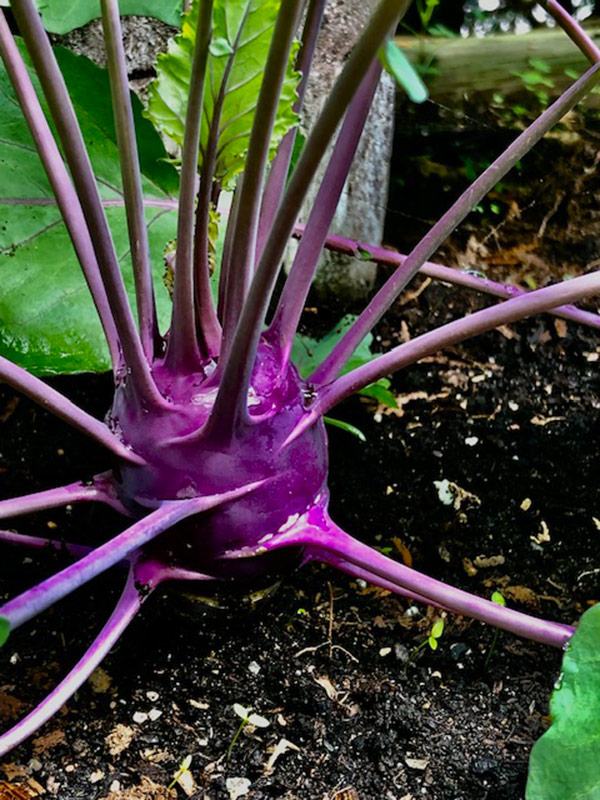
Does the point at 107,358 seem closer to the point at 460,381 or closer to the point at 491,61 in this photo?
the point at 460,381

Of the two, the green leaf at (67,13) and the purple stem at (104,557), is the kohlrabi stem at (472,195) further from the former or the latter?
the green leaf at (67,13)

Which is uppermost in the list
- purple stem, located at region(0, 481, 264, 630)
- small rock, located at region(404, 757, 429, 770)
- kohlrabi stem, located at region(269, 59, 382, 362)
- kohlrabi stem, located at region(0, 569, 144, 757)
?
kohlrabi stem, located at region(269, 59, 382, 362)

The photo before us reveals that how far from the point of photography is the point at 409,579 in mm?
657

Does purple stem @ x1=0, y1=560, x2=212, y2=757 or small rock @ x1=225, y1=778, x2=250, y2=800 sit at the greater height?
purple stem @ x1=0, y1=560, x2=212, y2=757

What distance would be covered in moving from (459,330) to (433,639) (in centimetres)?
33

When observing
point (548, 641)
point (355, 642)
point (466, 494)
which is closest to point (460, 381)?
point (466, 494)

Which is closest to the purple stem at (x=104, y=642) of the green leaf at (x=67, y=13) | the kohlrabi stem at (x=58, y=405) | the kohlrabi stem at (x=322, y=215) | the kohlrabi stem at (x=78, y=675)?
the kohlrabi stem at (x=78, y=675)

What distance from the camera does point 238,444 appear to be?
2.18ft

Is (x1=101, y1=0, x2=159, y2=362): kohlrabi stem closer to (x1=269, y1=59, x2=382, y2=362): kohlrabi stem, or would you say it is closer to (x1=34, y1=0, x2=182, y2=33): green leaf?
(x1=269, y1=59, x2=382, y2=362): kohlrabi stem

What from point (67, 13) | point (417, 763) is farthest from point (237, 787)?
point (67, 13)

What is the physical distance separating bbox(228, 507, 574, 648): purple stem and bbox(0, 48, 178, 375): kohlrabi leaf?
27 centimetres

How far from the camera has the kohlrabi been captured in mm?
596

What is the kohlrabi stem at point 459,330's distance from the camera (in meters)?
0.60

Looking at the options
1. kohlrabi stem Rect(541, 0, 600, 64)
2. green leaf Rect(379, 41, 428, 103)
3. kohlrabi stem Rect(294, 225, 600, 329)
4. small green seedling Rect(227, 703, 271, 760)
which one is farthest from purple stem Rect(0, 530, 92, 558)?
kohlrabi stem Rect(541, 0, 600, 64)
